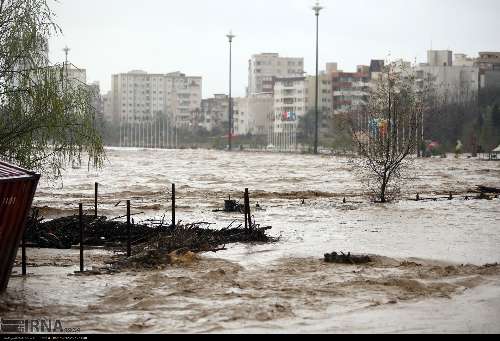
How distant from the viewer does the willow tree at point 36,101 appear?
2255 cm

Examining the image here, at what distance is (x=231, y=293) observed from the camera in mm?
16266

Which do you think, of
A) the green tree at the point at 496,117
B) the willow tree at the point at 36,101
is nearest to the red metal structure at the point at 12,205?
the willow tree at the point at 36,101

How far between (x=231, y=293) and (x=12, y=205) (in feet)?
14.6

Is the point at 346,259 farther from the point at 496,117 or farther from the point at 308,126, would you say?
the point at 308,126

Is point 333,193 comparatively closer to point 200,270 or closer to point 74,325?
point 200,270

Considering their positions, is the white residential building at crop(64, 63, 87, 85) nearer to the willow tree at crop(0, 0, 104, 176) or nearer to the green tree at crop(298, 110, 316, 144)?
the willow tree at crop(0, 0, 104, 176)

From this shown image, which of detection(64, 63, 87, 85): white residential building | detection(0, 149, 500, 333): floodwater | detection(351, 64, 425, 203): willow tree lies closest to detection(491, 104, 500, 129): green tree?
detection(351, 64, 425, 203): willow tree

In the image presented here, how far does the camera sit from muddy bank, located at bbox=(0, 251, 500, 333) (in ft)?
45.9

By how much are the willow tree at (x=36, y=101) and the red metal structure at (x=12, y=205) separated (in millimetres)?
7423

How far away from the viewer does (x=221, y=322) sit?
13.8 meters

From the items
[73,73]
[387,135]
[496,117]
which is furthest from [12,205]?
[496,117]

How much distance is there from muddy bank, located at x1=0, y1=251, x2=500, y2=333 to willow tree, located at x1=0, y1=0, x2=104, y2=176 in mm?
5030

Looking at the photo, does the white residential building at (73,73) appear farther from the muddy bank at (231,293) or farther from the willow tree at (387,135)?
the willow tree at (387,135)

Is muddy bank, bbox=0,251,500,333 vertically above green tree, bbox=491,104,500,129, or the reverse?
green tree, bbox=491,104,500,129
